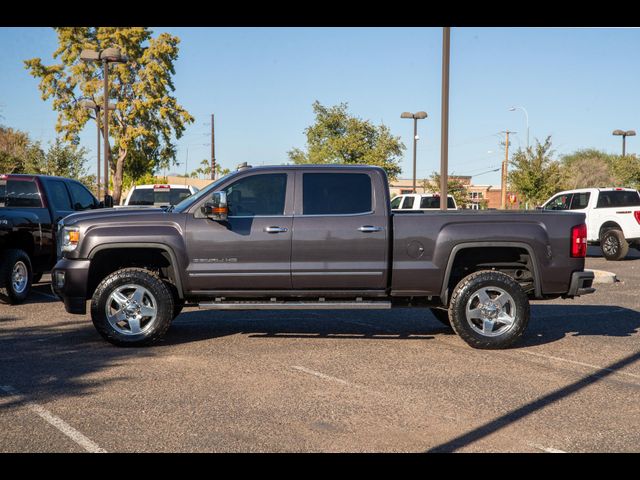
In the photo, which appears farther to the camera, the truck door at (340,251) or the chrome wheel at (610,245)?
the chrome wheel at (610,245)

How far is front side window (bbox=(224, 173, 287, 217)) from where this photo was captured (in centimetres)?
838

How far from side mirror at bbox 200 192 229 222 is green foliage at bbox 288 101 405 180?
3271 centimetres

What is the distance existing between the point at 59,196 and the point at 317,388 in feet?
26.6

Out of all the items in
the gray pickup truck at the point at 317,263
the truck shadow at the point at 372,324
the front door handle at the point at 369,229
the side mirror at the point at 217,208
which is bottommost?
the truck shadow at the point at 372,324

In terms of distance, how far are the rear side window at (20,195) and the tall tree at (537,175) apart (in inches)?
1043

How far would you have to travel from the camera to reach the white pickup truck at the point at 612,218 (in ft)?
67.8

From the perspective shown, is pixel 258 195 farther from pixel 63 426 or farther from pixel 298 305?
pixel 63 426

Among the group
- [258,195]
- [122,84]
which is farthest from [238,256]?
[122,84]

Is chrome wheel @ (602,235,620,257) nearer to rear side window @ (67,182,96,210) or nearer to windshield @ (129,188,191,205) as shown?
windshield @ (129,188,191,205)

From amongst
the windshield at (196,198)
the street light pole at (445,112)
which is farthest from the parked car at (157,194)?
the windshield at (196,198)

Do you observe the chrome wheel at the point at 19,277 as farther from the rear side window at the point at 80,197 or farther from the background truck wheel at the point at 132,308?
A: the background truck wheel at the point at 132,308

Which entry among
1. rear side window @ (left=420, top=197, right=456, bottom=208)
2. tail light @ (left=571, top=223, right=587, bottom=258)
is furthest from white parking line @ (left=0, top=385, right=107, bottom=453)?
rear side window @ (left=420, top=197, right=456, bottom=208)
